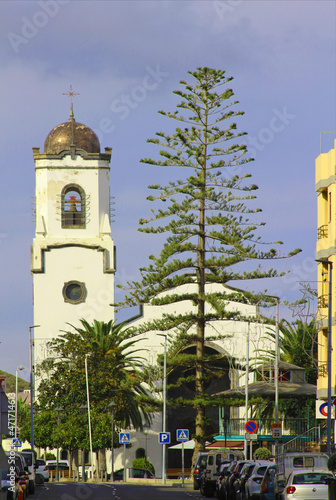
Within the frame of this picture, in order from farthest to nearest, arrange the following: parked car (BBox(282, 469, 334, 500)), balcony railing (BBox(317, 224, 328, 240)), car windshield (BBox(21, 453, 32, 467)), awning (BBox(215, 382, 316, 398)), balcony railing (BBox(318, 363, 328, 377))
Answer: awning (BBox(215, 382, 316, 398)) → balcony railing (BBox(318, 363, 328, 377)) → balcony railing (BBox(317, 224, 328, 240)) → car windshield (BBox(21, 453, 32, 467)) → parked car (BBox(282, 469, 334, 500))

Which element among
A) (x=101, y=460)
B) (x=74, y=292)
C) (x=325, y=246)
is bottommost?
(x=101, y=460)

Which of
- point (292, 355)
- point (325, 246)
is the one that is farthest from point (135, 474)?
point (325, 246)

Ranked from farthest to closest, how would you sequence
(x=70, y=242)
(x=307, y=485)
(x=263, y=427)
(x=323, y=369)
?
(x=70, y=242) → (x=263, y=427) → (x=323, y=369) → (x=307, y=485)

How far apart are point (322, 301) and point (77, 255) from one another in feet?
94.9

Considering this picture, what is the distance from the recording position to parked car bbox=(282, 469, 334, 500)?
22.0 meters

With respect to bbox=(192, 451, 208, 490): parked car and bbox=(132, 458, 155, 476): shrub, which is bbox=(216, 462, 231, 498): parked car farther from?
bbox=(132, 458, 155, 476): shrub

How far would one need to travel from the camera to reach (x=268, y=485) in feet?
84.2

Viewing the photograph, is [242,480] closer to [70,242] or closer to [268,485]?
[268,485]

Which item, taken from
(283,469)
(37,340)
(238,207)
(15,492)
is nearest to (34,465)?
(15,492)

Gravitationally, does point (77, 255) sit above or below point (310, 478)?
above

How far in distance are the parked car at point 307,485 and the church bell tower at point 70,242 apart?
4369 centimetres

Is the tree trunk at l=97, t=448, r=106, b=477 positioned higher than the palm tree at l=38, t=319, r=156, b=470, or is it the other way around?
the palm tree at l=38, t=319, r=156, b=470

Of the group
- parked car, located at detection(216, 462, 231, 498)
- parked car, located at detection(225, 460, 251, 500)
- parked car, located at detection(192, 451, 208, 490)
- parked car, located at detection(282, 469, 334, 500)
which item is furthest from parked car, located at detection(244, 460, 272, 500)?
parked car, located at detection(192, 451, 208, 490)

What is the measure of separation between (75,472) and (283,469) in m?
36.3
